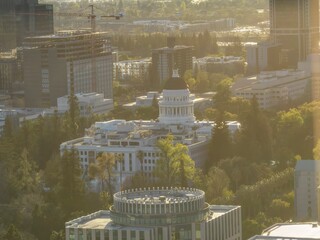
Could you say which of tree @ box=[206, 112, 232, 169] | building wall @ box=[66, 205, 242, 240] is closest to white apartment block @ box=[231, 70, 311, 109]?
tree @ box=[206, 112, 232, 169]

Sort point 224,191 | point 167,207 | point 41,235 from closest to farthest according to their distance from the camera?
point 167,207 < point 41,235 < point 224,191

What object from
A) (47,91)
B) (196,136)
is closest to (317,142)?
(196,136)

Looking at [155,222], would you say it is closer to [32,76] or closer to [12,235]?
[12,235]

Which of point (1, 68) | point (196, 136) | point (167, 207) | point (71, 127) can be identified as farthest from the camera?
point (1, 68)

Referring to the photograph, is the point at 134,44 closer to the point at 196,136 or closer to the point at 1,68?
the point at 1,68

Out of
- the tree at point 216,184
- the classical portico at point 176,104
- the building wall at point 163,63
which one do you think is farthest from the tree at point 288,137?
the building wall at point 163,63

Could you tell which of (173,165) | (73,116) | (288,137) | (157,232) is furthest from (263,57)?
(157,232)

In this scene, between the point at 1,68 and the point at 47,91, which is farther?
the point at 1,68
